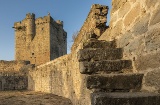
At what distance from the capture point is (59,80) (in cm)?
908

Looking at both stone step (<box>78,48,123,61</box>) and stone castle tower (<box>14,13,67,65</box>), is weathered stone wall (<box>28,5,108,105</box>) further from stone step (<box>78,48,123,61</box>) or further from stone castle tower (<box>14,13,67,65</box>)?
stone castle tower (<box>14,13,67,65</box>)

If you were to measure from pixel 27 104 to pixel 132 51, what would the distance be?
533 cm

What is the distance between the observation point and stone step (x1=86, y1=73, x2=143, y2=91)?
217 cm

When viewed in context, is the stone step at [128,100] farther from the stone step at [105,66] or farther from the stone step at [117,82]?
the stone step at [105,66]

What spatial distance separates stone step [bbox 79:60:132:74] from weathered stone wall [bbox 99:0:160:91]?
108 mm

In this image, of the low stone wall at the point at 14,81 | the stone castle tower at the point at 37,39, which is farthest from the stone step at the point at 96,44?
the stone castle tower at the point at 37,39

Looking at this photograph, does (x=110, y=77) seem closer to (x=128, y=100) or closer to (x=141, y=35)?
(x=128, y=100)

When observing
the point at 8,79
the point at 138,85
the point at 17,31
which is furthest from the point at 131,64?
the point at 17,31

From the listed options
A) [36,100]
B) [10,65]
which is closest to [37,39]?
[10,65]

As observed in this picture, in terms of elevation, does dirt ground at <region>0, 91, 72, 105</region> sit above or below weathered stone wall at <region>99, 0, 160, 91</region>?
below

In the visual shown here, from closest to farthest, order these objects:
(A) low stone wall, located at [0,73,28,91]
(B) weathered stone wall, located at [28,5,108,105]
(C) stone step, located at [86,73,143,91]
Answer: (C) stone step, located at [86,73,143,91]
(B) weathered stone wall, located at [28,5,108,105]
(A) low stone wall, located at [0,73,28,91]

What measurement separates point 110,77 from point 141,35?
0.57 m

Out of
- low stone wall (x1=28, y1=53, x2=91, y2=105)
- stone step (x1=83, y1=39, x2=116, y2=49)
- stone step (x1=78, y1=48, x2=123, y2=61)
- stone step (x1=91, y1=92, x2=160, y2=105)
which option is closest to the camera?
stone step (x1=91, y1=92, x2=160, y2=105)

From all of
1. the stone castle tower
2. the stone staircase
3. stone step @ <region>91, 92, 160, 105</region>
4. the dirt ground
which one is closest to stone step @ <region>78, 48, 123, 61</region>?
the stone staircase
